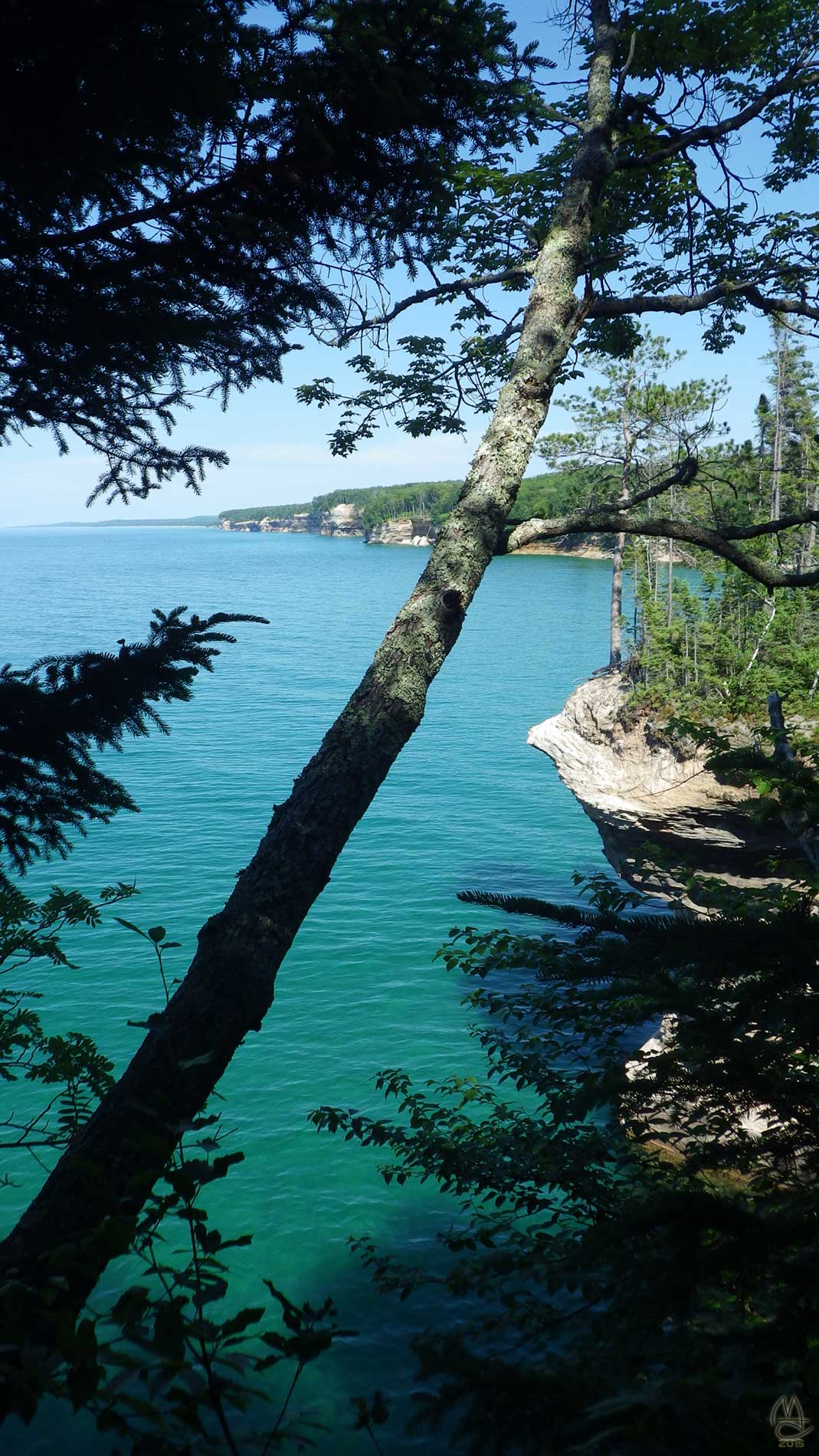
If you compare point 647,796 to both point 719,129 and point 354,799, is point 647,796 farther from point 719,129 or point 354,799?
point 354,799

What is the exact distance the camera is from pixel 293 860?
3.79m

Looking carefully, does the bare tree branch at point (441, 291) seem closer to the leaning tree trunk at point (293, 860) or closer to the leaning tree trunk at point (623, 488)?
the leaning tree trunk at point (293, 860)

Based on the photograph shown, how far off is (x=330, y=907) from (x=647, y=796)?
7229mm

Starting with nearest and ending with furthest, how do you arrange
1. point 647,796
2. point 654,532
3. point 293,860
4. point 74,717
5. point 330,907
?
point 74,717 < point 293,860 < point 654,532 < point 647,796 < point 330,907

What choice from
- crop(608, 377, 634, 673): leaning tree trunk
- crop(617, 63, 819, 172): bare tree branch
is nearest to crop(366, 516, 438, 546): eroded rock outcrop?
crop(608, 377, 634, 673): leaning tree trunk

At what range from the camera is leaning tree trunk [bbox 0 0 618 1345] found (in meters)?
2.66

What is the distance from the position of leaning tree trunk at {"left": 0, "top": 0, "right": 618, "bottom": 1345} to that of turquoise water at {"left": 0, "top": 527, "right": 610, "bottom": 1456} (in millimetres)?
4760

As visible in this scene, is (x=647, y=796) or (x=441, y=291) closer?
(x=441, y=291)

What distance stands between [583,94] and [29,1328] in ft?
36.0

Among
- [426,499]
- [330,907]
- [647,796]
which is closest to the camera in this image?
[647,796]

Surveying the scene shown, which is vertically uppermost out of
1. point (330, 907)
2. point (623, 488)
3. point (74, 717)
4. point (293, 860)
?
point (623, 488)

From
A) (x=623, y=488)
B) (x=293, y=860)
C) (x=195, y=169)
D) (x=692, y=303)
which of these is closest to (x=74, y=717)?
(x=293, y=860)

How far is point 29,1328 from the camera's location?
2.08 m

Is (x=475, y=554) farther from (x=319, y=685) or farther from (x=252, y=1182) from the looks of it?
(x=319, y=685)
